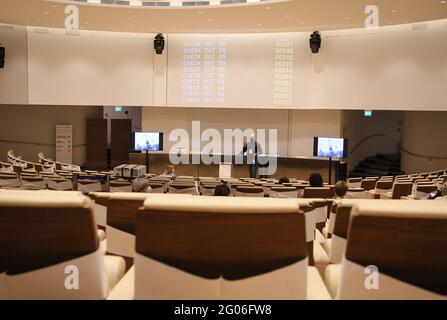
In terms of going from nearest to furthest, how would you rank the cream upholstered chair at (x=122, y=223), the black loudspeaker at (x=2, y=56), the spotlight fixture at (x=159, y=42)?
1. the cream upholstered chair at (x=122, y=223)
2. the black loudspeaker at (x=2, y=56)
3. the spotlight fixture at (x=159, y=42)

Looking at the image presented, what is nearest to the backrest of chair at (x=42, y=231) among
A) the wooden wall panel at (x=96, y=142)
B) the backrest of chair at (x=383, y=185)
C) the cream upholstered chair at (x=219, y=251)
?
the cream upholstered chair at (x=219, y=251)

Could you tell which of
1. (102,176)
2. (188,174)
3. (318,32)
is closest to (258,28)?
(318,32)

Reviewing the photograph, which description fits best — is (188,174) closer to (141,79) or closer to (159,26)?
(141,79)

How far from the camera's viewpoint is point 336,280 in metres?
1.84

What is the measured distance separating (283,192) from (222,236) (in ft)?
19.3

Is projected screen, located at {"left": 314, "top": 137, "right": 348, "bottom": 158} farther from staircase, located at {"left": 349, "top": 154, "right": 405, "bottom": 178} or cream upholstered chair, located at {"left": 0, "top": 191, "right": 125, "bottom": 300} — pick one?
cream upholstered chair, located at {"left": 0, "top": 191, "right": 125, "bottom": 300}

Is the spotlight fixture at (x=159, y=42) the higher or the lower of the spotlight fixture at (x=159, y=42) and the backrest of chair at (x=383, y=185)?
the higher

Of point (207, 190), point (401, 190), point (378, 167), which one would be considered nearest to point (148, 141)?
point (207, 190)

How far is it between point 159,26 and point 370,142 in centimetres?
1012

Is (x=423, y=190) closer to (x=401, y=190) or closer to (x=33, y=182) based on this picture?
(x=401, y=190)

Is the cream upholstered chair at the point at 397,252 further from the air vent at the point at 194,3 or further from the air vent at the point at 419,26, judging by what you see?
the air vent at the point at 419,26

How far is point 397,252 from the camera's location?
1496 mm

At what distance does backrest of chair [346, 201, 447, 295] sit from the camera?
1.46m

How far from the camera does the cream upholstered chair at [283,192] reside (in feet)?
23.7
